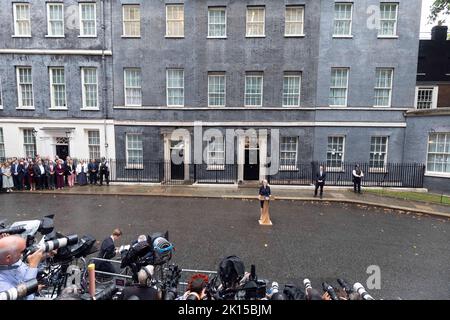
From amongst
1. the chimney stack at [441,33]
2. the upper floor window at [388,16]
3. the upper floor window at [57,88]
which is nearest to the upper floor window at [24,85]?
the upper floor window at [57,88]

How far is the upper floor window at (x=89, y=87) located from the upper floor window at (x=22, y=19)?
461cm

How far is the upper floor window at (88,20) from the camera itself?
1725 centimetres

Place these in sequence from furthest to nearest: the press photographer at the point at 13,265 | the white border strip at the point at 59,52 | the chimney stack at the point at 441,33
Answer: the chimney stack at the point at 441,33 < the white border strip at the point at 59,52 < the press photographer at the point at 13,265

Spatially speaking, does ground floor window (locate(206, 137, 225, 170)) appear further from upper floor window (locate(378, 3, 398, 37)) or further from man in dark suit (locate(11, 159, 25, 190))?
upper floor window (locate(378, 3, 398, 37))

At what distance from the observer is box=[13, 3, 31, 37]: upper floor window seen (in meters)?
17.5

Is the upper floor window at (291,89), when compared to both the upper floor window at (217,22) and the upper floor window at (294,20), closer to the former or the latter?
the upper floor window at (294,20)

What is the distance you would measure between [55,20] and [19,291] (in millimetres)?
20486

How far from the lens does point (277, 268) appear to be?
643cm

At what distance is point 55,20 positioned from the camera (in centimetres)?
1741

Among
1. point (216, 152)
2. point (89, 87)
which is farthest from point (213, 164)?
point (89, 87)

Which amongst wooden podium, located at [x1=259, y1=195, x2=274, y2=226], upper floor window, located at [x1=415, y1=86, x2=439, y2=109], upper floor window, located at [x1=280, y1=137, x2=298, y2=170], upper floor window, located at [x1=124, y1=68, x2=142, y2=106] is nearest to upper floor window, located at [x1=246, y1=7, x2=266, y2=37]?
upper floor window, located at [x1=280, y1=137, x2=298, y2=170]

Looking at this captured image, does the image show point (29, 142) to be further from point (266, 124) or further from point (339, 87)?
point (339, 87)

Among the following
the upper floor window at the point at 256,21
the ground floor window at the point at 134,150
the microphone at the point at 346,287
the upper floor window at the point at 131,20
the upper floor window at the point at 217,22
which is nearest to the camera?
the microphone at the point at 346,287
